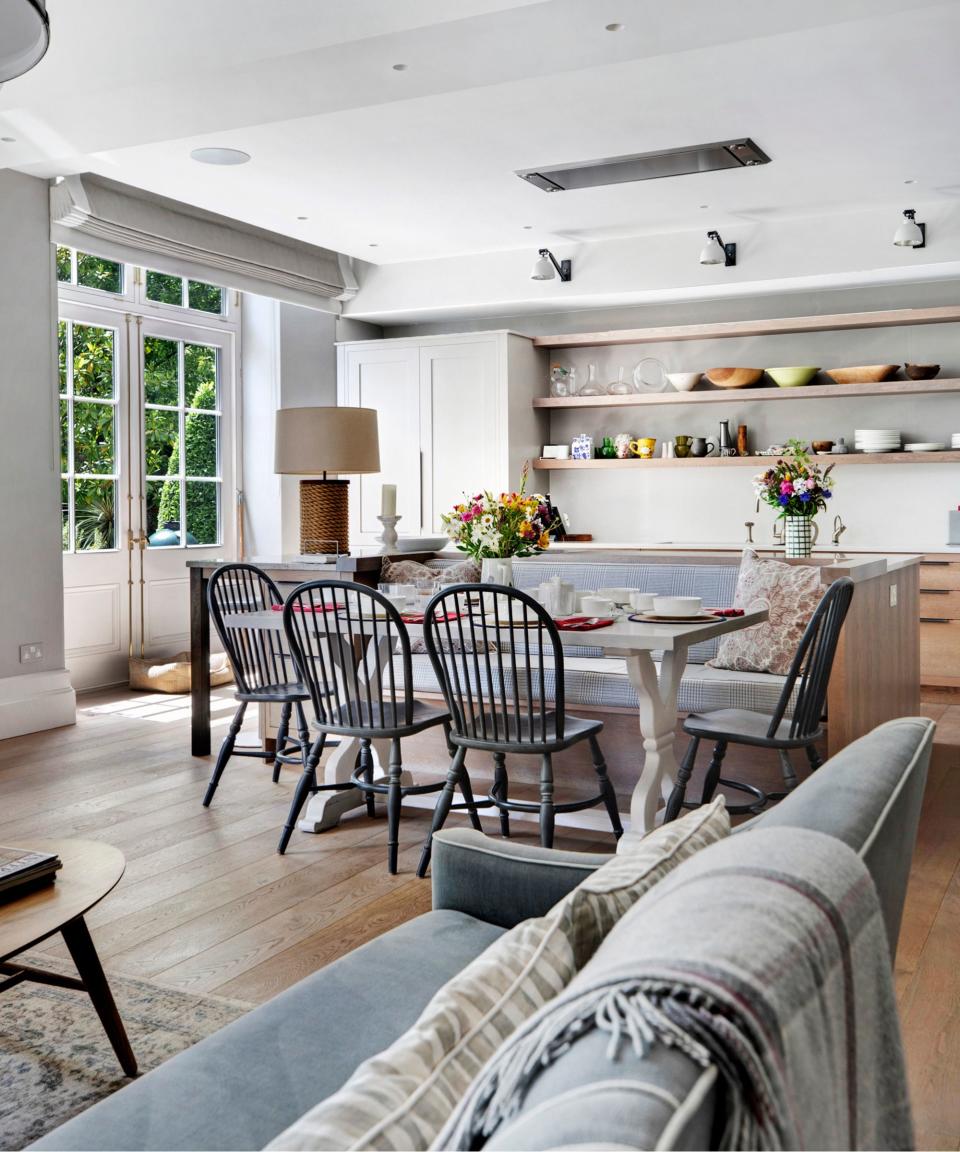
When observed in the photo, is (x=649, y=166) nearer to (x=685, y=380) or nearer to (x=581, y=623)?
(x=685, y=380)

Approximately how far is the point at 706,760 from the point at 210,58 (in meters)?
2.96

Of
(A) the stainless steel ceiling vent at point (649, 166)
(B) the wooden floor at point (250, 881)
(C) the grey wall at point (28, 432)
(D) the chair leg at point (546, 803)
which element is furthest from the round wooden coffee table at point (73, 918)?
(A) the stainless steel ceiling vent at point (649, 166)

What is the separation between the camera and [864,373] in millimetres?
6812

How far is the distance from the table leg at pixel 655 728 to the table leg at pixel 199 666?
2221mm

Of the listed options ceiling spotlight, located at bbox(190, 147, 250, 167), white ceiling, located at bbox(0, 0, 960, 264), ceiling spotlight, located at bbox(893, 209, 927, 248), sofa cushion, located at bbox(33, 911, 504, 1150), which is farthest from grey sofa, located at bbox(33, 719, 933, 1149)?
ceiling spotlight, located at bbox(893, 209, 927, 248)

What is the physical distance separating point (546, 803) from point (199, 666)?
2322mm

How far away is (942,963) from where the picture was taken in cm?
267

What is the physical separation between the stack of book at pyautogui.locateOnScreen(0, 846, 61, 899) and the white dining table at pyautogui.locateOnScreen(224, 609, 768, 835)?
5.18 feet

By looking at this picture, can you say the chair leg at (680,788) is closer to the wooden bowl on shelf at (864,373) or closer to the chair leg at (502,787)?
the chair leg at (502,787)

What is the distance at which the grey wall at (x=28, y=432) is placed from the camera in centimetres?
532

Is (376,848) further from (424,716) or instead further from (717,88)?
(717,88)

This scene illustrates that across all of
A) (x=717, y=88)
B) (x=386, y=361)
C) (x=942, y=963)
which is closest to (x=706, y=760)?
(x=942, y=963)

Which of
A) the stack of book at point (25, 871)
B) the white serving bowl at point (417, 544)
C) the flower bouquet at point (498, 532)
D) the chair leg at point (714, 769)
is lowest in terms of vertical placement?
the chair leg at point (714, 769)

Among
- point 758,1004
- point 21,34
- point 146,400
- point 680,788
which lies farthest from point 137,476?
point 758,1004
